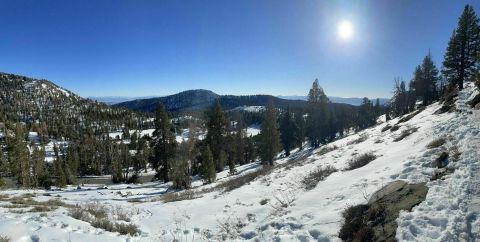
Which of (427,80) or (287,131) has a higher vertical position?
(427,80)

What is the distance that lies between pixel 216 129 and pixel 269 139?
9.28 m

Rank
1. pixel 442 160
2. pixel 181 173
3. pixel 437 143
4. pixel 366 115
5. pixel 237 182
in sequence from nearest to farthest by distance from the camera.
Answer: pixel 442 160, pixel 437 143, pixel 237 182, pixel 181 173, pixel 366 115

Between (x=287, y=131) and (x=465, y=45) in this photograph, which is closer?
(x=465, y=45)

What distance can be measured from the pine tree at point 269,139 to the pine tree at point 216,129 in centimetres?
682

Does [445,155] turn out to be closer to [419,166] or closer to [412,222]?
[419,166]

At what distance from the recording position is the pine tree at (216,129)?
51531 millimetres

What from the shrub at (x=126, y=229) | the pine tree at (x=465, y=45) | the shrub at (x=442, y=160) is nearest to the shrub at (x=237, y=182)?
the shrub at (x=126, y=229)

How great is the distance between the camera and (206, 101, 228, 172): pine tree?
5153 centimetres

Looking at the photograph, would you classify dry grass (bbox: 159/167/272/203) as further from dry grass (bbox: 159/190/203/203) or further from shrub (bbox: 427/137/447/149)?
shrub (bbox: 427/137/447/149)

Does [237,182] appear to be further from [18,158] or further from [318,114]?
[18,158]

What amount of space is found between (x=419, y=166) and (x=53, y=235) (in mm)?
10773

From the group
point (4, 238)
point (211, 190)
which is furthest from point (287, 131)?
point (4, 238)

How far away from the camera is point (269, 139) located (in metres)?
50.8

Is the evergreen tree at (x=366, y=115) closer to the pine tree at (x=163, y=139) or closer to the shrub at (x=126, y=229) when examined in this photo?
the pine tree at (x=163, y=139)
